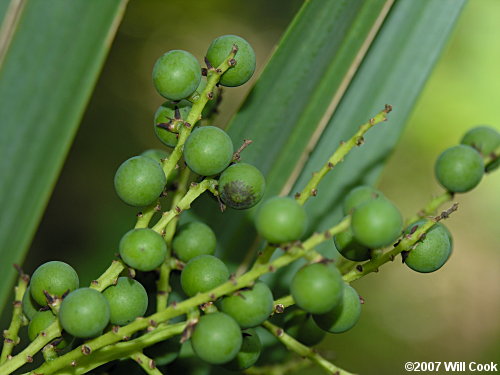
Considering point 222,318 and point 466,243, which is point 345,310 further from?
point 466,243

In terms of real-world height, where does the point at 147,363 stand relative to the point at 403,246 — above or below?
below

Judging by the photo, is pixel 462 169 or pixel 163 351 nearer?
pixel 462 169

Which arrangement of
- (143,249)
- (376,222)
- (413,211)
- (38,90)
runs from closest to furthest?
(376,222)
(143,249)
(38,90)
(413,211)

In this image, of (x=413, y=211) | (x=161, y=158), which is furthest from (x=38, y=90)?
(x=413, y=211)

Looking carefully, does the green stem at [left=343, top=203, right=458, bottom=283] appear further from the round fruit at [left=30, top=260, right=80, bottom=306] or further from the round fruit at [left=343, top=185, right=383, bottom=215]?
the round fruit at [left=30, top=260, right=80, bottom=306]

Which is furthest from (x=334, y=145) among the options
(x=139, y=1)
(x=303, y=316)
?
(x=139, y=1)

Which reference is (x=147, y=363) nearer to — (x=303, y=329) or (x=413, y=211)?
(x=303, y=329)

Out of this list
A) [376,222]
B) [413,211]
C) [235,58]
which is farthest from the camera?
[413,211]
